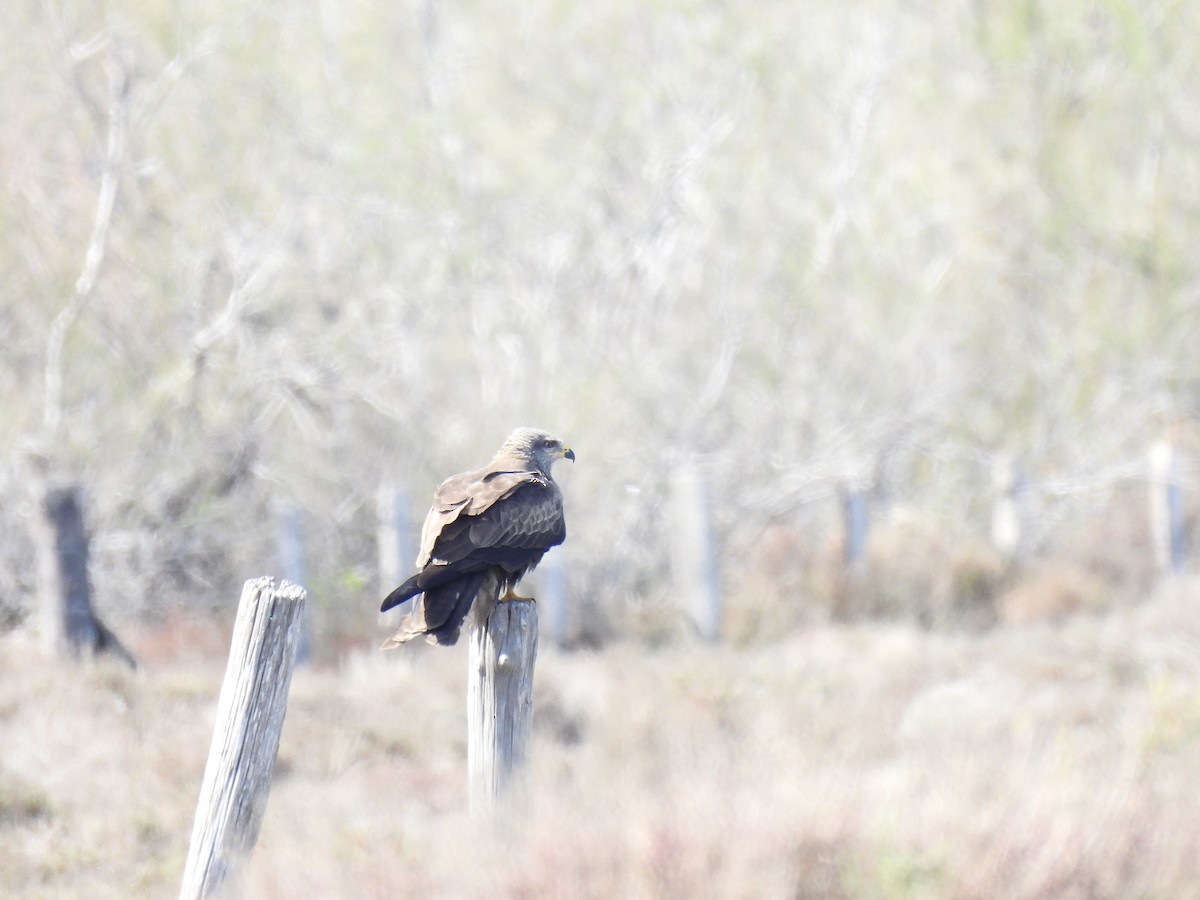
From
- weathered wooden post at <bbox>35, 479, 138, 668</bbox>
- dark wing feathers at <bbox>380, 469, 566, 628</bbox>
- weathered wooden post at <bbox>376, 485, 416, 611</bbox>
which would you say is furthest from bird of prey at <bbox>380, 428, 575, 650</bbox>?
weathered wooden post at <bbox>376, 485, 416, 611</bbox>

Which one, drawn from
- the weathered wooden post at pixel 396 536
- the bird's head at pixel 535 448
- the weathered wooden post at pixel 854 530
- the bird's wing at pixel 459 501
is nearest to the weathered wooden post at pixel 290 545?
the weathered wooden post at pixel 396 536

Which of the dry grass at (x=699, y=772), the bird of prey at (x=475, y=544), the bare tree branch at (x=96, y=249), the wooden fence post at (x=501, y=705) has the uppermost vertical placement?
the bare tree branch at (x=96, y=249)

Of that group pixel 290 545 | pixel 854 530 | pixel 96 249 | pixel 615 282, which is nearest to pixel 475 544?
pixel 290 545

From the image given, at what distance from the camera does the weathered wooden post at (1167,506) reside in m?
14.0

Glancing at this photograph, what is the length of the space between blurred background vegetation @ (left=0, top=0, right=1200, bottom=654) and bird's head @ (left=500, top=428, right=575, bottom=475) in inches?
190

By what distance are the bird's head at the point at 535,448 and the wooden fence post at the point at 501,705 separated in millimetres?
1391

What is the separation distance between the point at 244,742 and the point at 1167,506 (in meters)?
11.9

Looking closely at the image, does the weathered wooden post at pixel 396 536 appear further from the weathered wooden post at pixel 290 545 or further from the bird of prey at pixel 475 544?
the bird of prey at pixel 475 544

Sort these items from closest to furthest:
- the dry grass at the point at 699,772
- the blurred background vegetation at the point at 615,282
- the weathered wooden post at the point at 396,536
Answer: the dry grass at the point at 699,772, the weathered wooden post at the point at 396,536, the blurred background vegetation at the point at 615,282

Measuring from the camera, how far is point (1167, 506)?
14273mm

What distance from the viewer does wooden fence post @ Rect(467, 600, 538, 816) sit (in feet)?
14.9

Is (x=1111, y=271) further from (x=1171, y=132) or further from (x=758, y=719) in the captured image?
(x=758, y=719)

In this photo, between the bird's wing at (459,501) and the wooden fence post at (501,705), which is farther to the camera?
the bird's wing at (459,501)

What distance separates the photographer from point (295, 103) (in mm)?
13750
